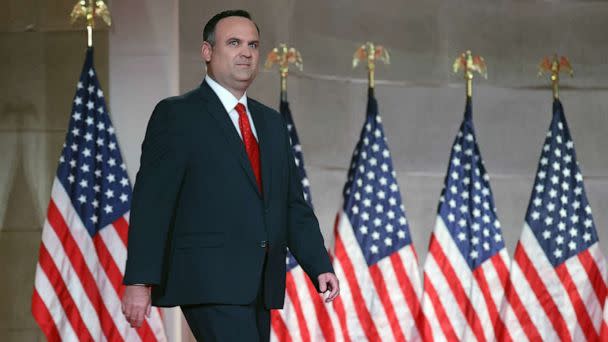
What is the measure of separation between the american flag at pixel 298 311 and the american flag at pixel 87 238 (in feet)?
2.42

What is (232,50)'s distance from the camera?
306 centimetres

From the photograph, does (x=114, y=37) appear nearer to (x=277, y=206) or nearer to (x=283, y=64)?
(x=283, y=64)

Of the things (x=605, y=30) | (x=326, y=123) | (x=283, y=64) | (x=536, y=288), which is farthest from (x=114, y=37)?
(x=605, y=30)

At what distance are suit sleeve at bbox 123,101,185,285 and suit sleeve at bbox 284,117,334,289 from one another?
0.40 metres

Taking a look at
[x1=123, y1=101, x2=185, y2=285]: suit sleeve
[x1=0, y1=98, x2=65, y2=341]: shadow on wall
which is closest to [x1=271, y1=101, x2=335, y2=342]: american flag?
[x1=0, y1=98, x2=65, y2=341]: shadow on wall

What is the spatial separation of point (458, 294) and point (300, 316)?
3.00 feet

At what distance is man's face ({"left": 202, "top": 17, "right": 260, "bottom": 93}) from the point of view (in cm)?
306

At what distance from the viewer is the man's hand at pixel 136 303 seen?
2920 mm

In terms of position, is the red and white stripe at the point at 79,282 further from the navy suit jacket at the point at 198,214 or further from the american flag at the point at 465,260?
the navy suit jacket at the point at 198,214

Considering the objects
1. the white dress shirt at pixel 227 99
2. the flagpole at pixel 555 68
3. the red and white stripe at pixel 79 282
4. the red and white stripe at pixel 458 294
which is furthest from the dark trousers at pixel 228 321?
the flagpole at pixel 555 68

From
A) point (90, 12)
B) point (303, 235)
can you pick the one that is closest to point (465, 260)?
point (90, 12)

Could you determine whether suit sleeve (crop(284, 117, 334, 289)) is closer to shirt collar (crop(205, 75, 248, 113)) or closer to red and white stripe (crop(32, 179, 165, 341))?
shirt collar (crop(205, 75, 248, 113))

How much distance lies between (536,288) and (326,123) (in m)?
1.86

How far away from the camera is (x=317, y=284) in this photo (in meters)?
3.20
